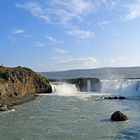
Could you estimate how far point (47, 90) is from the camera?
58312 mm

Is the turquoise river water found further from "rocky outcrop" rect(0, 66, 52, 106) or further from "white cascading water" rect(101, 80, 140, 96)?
"white cascading water" rect(101, 80, 140, 96)

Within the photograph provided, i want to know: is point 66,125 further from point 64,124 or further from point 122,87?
point 122,87

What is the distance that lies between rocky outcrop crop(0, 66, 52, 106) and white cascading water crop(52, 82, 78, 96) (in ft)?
5.34

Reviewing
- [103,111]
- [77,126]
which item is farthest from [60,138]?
[103,111]

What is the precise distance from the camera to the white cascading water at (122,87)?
5969 cm

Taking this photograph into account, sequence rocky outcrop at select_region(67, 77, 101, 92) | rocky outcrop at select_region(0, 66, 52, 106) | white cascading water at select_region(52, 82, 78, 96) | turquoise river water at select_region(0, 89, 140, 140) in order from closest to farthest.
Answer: turquoise river water at select_region(0, 89, 140, 140), rocky outcrop at select_region(0, 66, 52, 106), white cascading water at select_region(52, 82, 78, 96), rocky outcrop at select_region(67, 77, 101, 92)

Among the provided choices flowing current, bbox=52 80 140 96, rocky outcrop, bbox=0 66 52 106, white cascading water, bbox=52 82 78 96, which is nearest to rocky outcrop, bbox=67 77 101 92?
flowing current, bbox=52 80 140 96

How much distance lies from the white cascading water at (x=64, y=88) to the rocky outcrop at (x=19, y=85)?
1.63 meters

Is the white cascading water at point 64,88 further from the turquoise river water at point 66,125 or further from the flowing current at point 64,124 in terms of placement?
the turquoise river water at point 66,125

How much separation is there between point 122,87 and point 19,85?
824 inches

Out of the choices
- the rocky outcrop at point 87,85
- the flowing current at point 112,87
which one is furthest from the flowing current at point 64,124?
the rocky outcrop at point 87,85

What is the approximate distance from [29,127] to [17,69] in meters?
28.6

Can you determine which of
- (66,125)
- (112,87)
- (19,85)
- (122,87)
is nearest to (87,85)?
(112,87)

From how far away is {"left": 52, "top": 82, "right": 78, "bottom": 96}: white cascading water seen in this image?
2375 inches
